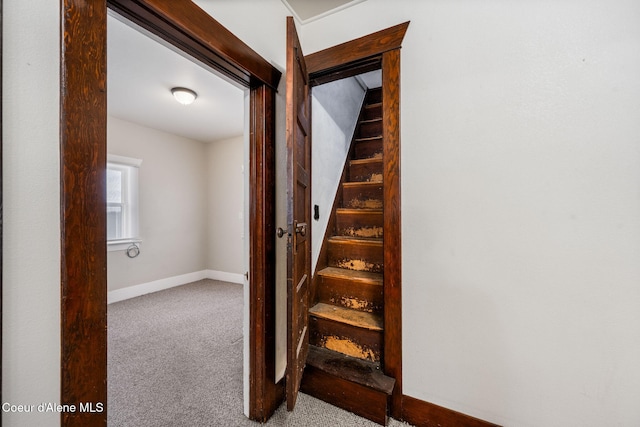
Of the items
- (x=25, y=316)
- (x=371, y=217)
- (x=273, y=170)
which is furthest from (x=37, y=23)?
(x=371, y=217)

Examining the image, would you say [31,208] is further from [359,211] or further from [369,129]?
[369,129]

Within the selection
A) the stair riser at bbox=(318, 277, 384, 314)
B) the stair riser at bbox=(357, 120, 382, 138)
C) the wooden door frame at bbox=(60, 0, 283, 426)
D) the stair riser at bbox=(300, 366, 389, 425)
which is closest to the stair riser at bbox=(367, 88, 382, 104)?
the stair riser at bbox=(357, 120, 382, 138)

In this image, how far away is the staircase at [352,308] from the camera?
143cm

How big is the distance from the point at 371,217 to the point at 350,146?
2.96 ft

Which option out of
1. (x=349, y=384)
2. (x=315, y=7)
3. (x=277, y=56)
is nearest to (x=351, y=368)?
(x=349, y=384)

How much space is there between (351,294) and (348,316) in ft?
0.57

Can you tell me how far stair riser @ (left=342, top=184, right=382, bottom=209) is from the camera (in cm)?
224

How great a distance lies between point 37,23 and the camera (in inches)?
27.9

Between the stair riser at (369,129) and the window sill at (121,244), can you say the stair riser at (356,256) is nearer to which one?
the stair riser at (369,129)

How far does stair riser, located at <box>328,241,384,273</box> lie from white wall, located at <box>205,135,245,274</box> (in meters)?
2.60

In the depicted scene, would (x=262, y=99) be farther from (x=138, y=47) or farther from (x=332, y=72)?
(x=138, y=47)

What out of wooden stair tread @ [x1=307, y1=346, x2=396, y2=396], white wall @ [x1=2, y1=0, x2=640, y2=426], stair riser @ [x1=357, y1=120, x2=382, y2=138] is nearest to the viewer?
white wall @ [x1=2, y1=0, x2=640, y2=426]

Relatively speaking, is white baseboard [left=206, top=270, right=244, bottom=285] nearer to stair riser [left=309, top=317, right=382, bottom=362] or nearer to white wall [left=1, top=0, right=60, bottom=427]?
stair riser [left=309, top=317, right=382, bottom=362]

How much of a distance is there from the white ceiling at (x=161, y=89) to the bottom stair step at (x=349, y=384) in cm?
207
